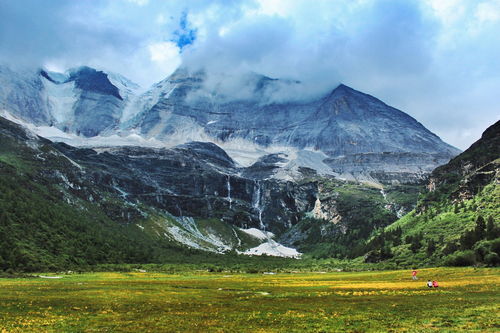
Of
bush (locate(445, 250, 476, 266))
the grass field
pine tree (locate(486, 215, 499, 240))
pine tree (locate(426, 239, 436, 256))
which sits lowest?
the grass field

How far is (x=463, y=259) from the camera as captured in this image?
133m

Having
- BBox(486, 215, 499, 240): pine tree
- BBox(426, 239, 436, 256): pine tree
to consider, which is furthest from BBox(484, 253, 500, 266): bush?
BBox(426, 239, 436, 256): pine tree

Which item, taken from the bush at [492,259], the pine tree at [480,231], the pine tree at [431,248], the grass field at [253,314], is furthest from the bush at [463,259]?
the grass field at [253,314]

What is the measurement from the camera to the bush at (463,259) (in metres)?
131

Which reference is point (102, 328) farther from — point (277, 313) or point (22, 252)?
point (22, 252)

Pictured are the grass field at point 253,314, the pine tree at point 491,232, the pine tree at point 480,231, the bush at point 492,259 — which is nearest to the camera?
the grass field at point 253,314

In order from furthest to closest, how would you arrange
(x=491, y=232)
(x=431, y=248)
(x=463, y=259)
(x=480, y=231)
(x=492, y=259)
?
(x=431, y=248), (x=480, y=231), (x=491, y=232), (x=463, y=259), (x=492, y=259)

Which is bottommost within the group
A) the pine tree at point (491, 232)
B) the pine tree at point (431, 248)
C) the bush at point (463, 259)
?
the bush at point (463, 259)

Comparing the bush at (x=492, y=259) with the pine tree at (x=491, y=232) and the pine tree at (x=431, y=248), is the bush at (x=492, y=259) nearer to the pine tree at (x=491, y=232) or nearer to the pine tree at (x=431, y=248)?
the pine tree at (x=491, y=232)

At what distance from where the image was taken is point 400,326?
37906mm

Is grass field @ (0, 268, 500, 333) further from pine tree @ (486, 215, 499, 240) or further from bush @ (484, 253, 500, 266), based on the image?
pine tree @ (486, 215, 499, 240)

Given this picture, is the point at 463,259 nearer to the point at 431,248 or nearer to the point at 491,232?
the point at 491,232

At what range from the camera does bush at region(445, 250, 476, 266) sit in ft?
429

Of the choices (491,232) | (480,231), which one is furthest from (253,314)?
(480,231)
